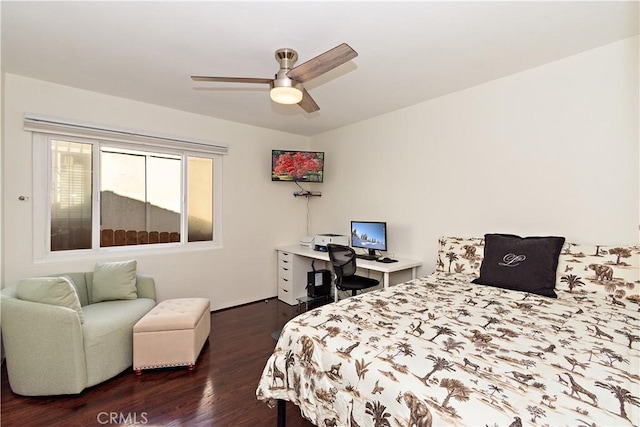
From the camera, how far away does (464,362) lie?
112cm

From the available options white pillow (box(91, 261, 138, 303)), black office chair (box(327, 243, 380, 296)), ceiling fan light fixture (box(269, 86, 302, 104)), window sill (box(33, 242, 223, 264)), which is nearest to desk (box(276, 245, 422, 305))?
black office chair (box(327, 243, 380, 296))

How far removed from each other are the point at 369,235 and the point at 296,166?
1.41 metres

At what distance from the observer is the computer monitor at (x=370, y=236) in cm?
333

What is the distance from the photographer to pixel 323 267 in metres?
4.32

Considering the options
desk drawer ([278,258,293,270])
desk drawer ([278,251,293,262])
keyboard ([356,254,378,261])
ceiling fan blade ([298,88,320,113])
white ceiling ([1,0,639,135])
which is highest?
white ceiling ([1,0,639,135])

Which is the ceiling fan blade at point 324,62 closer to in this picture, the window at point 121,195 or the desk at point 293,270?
the window at point 121,195

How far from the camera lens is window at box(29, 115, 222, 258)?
274 centimetres

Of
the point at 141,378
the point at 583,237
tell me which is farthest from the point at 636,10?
the point at 141,378

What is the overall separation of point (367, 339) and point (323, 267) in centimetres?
300

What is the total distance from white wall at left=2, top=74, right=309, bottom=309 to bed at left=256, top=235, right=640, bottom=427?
2.38m

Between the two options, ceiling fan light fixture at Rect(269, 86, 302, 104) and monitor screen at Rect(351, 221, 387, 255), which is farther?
monitor screen at Rect(351, 221, 387, 255)

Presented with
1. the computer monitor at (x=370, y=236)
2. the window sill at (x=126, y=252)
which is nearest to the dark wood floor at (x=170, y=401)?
the window sill at (x=126, y=252)

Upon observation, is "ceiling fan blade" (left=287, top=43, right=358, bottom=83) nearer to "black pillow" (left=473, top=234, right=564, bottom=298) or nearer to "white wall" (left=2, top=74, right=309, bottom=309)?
"black pillow" (left=473, top=234, right=564, bottom=298)

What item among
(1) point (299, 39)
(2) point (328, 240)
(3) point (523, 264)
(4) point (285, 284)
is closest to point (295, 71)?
(1) point (299, 39)
